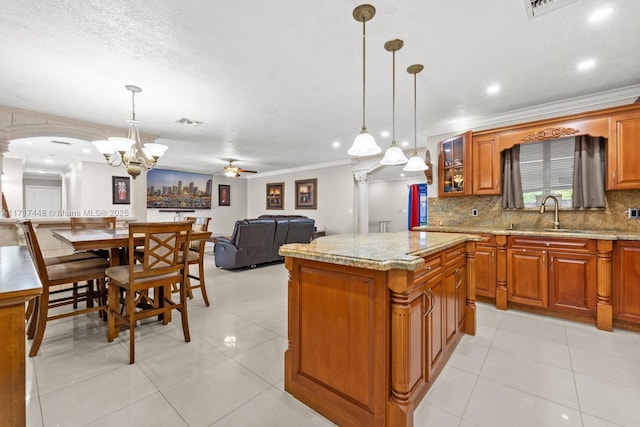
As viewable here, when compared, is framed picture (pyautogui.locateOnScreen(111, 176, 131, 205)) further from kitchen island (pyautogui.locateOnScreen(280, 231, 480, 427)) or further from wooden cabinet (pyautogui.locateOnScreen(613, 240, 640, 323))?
wooden cabinet (pyautogui.locateOnScreen(613, 240, 640, 323))

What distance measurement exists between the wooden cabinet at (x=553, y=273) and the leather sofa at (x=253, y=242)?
3759mm

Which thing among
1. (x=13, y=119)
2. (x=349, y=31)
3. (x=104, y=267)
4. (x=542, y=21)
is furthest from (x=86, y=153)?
(x=542, y=21)

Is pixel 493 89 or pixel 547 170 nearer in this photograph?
pixel 493 89

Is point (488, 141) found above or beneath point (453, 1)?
beneath

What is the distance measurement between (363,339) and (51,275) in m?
2.58

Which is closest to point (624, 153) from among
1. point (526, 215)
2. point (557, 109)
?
point (557, 109)

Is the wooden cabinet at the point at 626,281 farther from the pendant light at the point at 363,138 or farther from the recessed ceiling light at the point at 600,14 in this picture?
the pendant light at the point at 363,138

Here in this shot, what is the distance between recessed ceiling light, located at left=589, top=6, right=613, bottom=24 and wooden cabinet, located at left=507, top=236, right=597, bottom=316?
6.23 ft

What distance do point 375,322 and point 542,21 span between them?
7.98ft

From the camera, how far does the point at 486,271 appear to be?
3266 mm

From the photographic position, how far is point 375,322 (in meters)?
1.33

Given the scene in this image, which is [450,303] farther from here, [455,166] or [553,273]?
[455,166]

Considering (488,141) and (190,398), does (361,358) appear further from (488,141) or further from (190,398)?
(488,141)

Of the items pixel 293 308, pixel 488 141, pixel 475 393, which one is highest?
pixel 488 141
